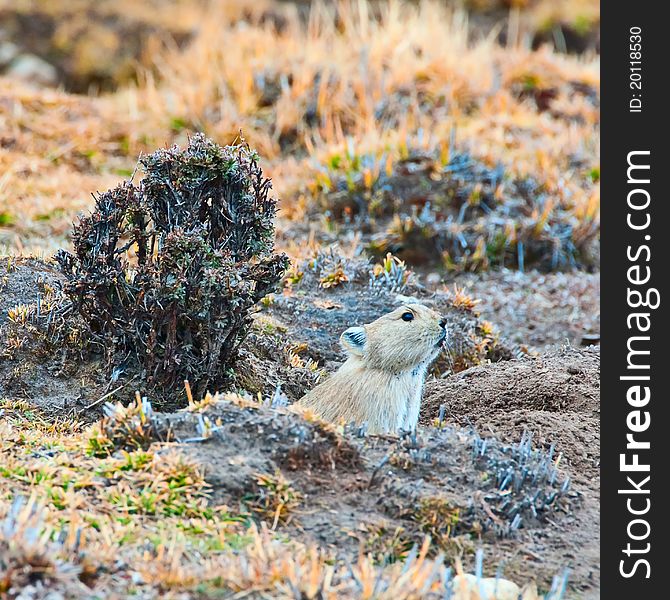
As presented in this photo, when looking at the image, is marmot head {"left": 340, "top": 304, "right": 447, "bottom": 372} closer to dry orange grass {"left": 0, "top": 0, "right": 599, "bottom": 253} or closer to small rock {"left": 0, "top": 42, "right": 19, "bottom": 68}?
dry orange grass {"left": 0, "top": 0, "right": 599, "bottom": 253}

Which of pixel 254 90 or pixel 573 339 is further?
pixel 254 90

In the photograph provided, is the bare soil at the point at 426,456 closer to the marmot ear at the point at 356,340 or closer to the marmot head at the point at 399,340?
the marmot head at the point at 399,340

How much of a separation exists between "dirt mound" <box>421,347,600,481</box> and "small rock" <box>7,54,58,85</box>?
10042 mm

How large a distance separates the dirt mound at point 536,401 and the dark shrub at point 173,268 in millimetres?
1268

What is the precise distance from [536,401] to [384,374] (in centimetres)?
95

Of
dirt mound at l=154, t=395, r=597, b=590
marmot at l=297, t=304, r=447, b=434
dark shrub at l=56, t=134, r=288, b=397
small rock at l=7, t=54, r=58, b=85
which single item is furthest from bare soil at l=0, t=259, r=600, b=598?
small rock at l=7, t=54, r=58, b=85

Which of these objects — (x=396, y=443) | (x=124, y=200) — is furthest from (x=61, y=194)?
(x=396, y=443)

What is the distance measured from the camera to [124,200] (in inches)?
205

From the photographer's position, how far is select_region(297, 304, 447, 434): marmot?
5.07 m

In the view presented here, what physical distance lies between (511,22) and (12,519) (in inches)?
597

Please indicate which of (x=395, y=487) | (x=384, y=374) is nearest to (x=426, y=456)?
(x=395, y=487)

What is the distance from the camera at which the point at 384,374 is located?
5.21 meters

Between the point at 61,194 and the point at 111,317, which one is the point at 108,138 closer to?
the point at 61,194

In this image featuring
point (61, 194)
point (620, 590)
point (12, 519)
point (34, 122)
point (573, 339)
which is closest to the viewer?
point (12, 519)
